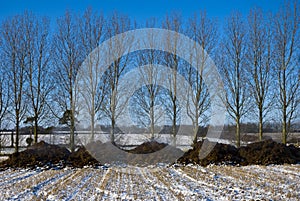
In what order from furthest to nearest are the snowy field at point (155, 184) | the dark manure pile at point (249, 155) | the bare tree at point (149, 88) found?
1. the bare tree at point (149, 88)
2. the dark manure pile at point (249, 155)
3. the snowy field at point (155, 184)

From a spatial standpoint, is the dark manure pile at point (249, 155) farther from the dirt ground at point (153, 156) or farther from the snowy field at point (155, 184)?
the snowy field at point (155, 184)

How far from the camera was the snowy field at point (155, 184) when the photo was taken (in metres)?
6.58

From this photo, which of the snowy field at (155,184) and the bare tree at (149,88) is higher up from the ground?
the bare tree at (149,88)

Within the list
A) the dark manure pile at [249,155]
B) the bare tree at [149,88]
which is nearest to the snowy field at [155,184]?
the dark manure pile at [249,155]

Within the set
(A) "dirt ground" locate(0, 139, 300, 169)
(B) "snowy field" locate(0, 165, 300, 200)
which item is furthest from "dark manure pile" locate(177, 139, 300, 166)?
(B) "snowy field" locate(0, 165, 300, 200)

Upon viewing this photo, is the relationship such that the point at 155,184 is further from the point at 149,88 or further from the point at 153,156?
the point at 149,88

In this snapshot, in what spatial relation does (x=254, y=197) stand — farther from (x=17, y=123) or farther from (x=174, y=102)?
(x=17, y=123)

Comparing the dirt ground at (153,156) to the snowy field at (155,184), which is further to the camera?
the dirt ground at (153,156)

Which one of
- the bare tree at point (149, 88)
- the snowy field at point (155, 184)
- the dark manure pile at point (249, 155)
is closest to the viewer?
the snowy field at point (155, 184)

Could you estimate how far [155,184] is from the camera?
26.3 feet

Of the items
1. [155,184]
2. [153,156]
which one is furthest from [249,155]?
[155,184]

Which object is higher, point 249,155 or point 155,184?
point 249,155

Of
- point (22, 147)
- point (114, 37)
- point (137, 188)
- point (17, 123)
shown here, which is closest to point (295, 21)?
point (114, 37)

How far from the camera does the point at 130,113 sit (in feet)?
56.6
